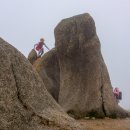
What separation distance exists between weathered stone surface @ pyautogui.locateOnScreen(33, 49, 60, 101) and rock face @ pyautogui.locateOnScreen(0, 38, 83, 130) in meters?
13.6

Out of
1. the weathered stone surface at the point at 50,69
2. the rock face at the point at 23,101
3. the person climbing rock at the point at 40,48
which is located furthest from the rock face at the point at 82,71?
the rock face at the point at 23,101

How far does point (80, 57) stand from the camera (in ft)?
65.0

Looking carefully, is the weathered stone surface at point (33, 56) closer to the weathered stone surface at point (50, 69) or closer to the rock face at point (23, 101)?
the weathered stone surface at point (50, 69)

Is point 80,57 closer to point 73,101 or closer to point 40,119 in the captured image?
point 73,101

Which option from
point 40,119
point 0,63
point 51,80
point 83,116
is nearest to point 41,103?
point 40,119

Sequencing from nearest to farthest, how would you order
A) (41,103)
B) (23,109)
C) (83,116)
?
(23,109) → (41,103) → (83,116)

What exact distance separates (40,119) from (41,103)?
0.48 metres

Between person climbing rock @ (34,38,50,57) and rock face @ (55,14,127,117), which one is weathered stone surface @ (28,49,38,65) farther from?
rock face @ (55,14,127,117)

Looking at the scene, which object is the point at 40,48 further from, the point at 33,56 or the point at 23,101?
the point at 23,101

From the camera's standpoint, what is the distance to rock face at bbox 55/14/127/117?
19.0m

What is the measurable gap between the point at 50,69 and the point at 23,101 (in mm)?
15115

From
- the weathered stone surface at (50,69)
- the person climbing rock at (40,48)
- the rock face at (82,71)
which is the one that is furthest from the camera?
the person climbing rock at (40,48)

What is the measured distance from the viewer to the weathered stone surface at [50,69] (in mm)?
22438

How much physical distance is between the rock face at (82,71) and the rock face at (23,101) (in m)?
10.2
